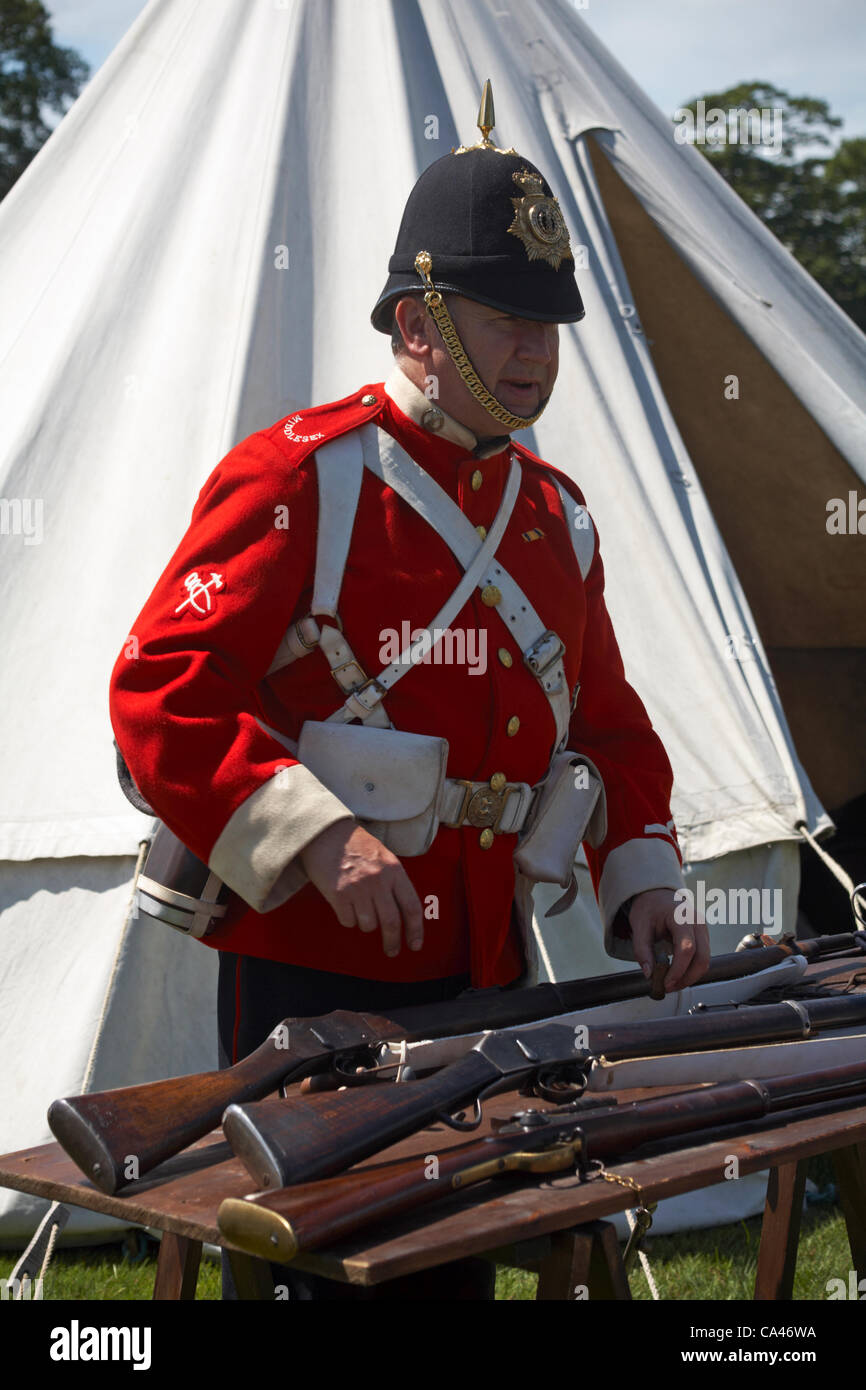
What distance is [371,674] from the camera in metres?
2.24

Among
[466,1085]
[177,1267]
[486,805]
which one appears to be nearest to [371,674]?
[486,805]

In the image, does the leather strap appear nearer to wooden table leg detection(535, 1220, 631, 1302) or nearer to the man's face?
the man's face

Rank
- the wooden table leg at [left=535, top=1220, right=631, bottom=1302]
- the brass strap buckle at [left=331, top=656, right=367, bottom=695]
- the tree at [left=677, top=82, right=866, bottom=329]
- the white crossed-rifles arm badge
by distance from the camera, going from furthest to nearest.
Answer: the tree at [left=677, top=82, right=866, bottom=329] → the brass strap buckle at [left=331, top=656, right=367, bottom=695] → the white crossed-rifles arm badge → the wooden table leg at [left=535, top=1220, right=631, bottom=1302]

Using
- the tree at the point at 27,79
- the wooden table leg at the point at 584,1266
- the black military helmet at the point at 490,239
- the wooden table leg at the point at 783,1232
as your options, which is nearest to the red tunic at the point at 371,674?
the black military helmet at the point at 490,239

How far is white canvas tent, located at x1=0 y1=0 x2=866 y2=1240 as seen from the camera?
361 centimetres

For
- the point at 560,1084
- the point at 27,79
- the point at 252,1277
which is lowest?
the point at 252,1277

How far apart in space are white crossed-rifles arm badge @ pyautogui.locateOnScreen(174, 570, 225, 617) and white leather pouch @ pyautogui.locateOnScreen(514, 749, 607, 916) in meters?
0.67

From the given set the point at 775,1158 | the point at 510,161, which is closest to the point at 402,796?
the point at 775,1158

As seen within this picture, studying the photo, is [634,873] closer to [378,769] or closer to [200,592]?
[378,769]

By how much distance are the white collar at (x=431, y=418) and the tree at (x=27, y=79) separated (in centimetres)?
2224

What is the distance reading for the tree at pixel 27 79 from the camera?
74.5 ft

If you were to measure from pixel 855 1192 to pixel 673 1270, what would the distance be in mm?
976

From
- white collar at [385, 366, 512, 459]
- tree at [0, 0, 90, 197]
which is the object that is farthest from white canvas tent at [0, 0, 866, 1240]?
tree at [0, 0, 90, 197]

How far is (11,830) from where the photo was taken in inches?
143
